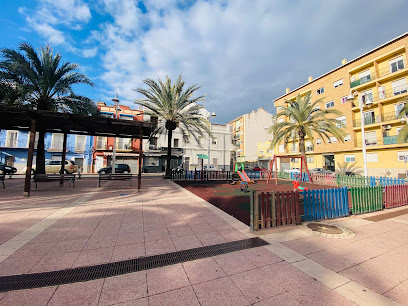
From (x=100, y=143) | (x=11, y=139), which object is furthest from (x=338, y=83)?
(x=11, y=139)

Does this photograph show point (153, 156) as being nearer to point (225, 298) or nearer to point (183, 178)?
point (183, 178)

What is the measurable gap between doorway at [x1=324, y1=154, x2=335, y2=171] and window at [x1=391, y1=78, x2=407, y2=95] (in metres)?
11.3

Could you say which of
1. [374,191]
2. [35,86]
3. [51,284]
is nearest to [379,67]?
[374,191]

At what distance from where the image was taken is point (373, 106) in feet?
78.4

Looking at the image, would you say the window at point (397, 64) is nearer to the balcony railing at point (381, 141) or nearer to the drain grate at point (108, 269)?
the balcony railing at point (381, 141)

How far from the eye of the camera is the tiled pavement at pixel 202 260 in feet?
6.96

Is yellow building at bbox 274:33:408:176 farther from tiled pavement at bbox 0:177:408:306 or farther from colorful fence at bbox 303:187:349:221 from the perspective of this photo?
tiled pavement at bbox 0:177:408:306

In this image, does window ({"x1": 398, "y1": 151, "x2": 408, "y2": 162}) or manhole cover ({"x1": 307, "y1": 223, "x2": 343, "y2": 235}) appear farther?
window ({"x1": 398, "y1": 151, "x2": 408, "y2": 162})

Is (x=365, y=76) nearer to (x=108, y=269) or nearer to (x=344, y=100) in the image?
(x=344, y=100)

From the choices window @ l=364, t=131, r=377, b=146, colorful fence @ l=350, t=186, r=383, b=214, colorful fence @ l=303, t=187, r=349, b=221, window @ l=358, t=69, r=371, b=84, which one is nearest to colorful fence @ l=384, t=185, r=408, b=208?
colorful fence @ l=350, t=186, r=383, b=214

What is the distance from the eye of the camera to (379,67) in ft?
77.2

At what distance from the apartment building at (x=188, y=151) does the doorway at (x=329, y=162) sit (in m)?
16.7

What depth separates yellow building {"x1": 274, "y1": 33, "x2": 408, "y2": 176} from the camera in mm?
21125

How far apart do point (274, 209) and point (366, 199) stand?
4.73 metres
